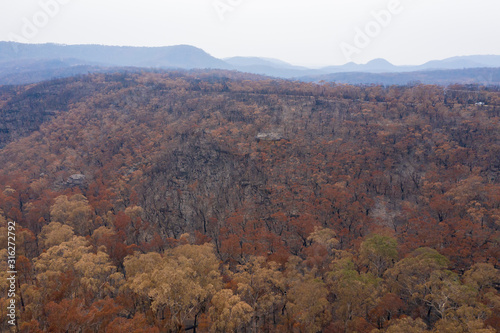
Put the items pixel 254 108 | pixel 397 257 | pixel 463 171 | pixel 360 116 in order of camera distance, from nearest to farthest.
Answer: pixel 397 257 < pixel 463 171 < pixel 360 116 < pixel 254 108

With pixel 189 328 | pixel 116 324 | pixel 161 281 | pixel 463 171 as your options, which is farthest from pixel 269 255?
pixel 463 171

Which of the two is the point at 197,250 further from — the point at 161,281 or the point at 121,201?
the point at 121,201

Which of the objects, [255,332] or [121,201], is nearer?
[255,332]

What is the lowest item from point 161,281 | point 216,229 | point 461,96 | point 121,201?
point 216,229

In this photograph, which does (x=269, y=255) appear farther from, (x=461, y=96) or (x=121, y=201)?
(x=461, y=96)

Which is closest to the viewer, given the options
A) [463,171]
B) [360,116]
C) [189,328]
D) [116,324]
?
[116,324]

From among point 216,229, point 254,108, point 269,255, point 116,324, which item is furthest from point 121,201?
point 254,108

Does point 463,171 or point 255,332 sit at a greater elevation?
point 463,171
